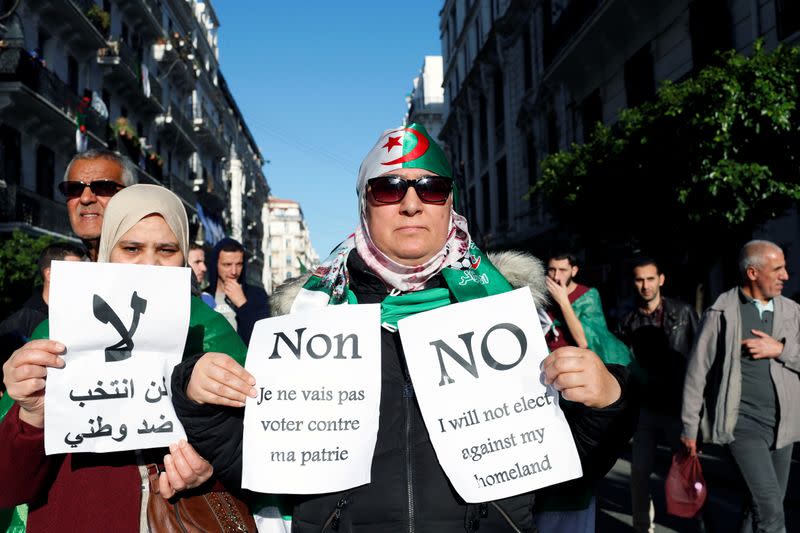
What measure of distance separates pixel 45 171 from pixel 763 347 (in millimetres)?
21482

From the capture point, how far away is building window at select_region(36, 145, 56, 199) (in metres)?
21.0

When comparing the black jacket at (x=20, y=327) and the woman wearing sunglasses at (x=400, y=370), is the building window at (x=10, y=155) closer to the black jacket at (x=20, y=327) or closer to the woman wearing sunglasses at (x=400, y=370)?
the black jacket at (x=20, y=327)

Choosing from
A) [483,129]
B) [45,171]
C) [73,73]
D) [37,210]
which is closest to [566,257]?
[37,210]

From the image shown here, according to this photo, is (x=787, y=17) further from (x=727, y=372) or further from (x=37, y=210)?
(x=37, y=210)

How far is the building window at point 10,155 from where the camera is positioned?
18734 millimetres

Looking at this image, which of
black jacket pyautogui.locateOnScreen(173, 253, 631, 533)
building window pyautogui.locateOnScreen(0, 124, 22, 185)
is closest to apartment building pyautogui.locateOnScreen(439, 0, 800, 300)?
black jacket pyautogui.locateOnScreen(173, 253, 631, 533)

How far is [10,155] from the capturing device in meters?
19.2

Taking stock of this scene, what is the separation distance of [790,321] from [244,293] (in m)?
3.90

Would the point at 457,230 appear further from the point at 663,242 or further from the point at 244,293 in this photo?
the point at 663,242

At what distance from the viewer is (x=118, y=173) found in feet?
11.1

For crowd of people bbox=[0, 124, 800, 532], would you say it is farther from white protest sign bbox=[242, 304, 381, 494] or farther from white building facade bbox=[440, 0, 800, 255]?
white building facade bbox=[440, 0, 800, 255]

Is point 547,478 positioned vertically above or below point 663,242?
below

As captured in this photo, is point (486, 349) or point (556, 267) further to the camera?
point (556, 267)

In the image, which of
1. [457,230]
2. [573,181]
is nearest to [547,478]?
[457,230]
